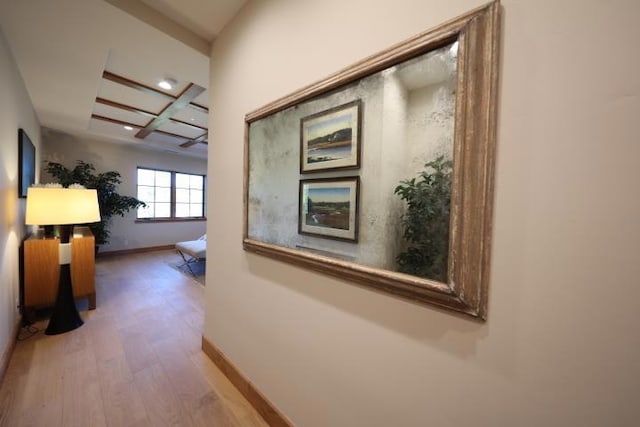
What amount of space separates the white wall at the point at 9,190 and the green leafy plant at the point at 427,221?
254 centimetres

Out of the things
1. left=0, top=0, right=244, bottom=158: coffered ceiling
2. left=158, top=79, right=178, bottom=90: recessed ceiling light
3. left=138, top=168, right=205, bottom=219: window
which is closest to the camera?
left=0, top=0, right=244, bottom=158: coffered ceiling

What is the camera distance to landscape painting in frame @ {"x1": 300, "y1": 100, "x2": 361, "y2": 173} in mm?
911

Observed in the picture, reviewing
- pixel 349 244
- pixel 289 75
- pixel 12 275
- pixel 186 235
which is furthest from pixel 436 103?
pixel 186 235

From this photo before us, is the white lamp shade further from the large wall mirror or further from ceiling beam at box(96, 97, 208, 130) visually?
the large wall mirror

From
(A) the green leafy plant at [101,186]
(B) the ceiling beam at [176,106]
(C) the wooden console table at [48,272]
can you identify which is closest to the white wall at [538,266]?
(B) the ceiling beam at [176,106]

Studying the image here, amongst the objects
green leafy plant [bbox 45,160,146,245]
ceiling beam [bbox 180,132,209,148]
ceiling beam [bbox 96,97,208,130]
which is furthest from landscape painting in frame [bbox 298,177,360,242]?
green leafy plant [bbox 45,160,146,245]

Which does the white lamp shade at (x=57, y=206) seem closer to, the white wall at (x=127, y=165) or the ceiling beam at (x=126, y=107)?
the ceiling beam at (x=126, y=107)

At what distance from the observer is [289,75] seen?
1.20m

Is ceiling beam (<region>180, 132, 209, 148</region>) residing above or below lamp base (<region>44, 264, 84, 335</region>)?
above

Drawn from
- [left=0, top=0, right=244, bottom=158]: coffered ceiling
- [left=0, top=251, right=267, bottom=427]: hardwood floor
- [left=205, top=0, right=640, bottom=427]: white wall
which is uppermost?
[left=0, top=0, right=244, bottom=158]: coffered ceiling

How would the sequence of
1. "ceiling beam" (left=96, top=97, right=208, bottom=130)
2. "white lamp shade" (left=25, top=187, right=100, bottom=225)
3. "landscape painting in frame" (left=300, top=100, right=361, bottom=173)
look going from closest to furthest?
"landscape painting in frame" (left=300, top=100, right=361, bottom=173) < "white lamp shade" (left=25, top=187, right=100, bottom=225) < "ceiling beam" (left=96, top=97, right=208, bottom=130)

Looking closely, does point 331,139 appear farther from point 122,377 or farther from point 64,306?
point 64,306

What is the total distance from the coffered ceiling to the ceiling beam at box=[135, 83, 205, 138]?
0.01 meters

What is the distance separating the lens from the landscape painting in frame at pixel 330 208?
0.92 meters
